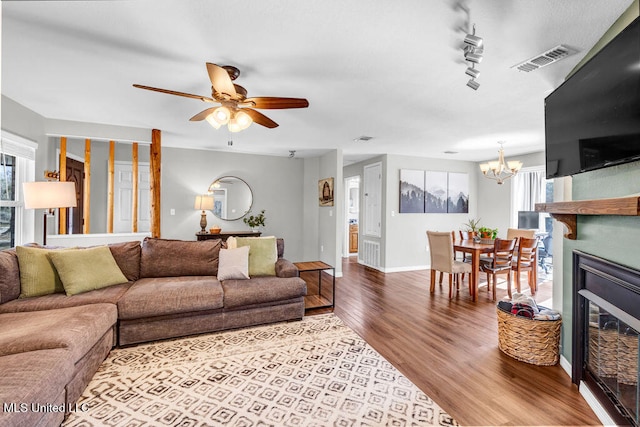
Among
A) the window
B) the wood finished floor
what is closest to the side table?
the wood finished floor

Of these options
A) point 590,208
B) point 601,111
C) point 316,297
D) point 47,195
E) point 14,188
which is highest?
point 601,111

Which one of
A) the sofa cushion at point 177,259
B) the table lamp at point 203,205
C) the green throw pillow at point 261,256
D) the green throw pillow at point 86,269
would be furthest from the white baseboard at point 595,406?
the table lamp at point 203,205

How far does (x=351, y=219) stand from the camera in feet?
28.3

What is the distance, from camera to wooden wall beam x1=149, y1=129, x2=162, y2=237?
4.36m

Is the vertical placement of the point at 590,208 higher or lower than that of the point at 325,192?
lower

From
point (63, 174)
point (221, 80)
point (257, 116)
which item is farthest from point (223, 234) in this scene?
point (221, 80)

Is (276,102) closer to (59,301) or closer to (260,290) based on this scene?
(260,290)

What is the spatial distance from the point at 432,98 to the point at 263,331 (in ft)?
9.32

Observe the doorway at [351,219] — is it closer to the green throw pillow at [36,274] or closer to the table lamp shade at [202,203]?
the table lamp shade at [202,203]

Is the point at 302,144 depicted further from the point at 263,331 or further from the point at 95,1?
the point at 95,1

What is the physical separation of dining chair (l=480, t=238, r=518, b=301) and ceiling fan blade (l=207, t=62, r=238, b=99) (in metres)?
3.63

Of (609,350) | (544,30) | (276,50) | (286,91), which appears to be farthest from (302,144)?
(609,350)

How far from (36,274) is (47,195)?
0.86 m

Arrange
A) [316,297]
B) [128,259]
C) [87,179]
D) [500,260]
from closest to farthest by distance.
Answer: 1. [128,259]
2. [316,297]
3. [87,179]
4. [500,260]
